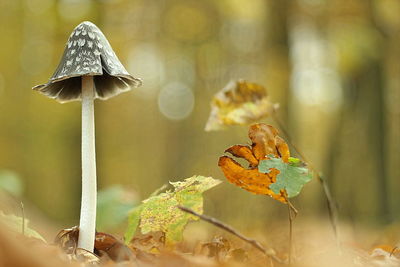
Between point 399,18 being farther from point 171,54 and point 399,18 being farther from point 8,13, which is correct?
point 8,13

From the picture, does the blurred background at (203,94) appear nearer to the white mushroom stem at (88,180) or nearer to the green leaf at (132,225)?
the green leaf at (132,225)

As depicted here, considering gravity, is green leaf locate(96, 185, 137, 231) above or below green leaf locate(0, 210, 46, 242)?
below

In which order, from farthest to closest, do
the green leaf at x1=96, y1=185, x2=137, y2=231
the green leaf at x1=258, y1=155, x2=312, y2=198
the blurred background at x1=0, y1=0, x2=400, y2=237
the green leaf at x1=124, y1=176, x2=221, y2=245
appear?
the blurred background at x1=0, y1=0, x2=400, y2=237 < the green leaf at x1=96, y1=185, x2=137, y2=231 < the green leaf at x1=124, y1=176, x2=221, y2=245 < the green leaf at x1=258, y1=155, x2=312, y2=198

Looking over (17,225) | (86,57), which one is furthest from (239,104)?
(17,225)

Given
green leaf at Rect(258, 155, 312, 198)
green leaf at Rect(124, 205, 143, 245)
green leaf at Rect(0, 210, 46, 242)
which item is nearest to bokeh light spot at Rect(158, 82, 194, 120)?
green leaf at Rect(124, 205, 143, 245)

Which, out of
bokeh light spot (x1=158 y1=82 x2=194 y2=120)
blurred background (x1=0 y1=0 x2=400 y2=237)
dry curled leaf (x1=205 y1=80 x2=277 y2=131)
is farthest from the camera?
bokeh light spot (x1=158 y1=82 x2=194 y2=120)

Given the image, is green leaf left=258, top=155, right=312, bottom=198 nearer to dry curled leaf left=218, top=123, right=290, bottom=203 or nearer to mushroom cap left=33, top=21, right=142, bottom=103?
dry curled leaf left=218, top=123, right=290, bottom=203

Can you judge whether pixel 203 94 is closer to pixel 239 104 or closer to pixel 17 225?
pixel 239 104
